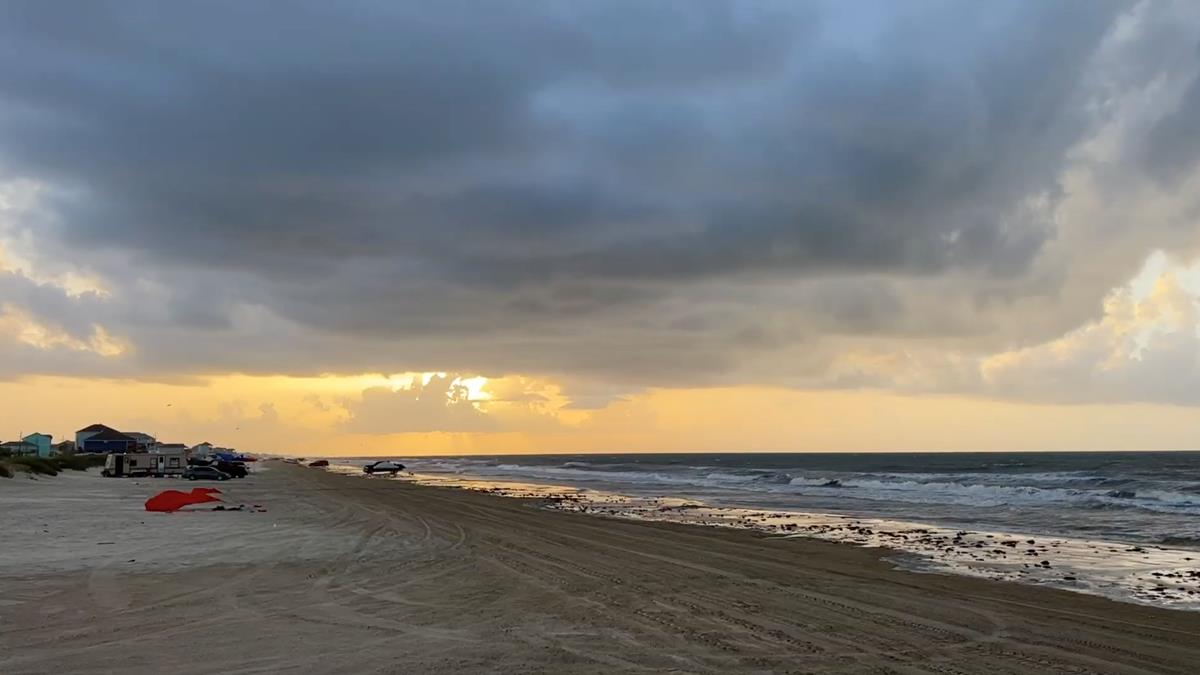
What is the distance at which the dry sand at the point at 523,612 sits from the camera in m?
8.96

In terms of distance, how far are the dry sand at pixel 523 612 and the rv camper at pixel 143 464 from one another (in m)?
51.1

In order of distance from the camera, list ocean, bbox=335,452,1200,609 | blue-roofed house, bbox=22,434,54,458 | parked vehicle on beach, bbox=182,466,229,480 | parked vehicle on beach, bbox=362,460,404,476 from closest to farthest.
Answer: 1. ocean, bbox=335,452,1200,609
2. parked vehicle on beach, bbox=182,466,229,480
3. parked vehicle on beach, bbox=362,460,404,476
4. blue-roofed house, bbox=22,434,54,458

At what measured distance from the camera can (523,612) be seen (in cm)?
1177

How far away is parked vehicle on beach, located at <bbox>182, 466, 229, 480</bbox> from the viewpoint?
63.7m

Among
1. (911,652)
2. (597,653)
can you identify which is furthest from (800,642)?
(597,653)

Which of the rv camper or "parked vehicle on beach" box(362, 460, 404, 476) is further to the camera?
"parked vehicle on beach" box(362, 460, 404, 476)

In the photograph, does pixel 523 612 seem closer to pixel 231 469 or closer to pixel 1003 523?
pixel 1003 523

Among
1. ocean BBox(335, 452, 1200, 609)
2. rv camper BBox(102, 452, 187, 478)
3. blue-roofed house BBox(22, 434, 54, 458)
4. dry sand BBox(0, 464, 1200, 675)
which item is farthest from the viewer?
blue-roofed house BBox(22, 434, 54, 458)

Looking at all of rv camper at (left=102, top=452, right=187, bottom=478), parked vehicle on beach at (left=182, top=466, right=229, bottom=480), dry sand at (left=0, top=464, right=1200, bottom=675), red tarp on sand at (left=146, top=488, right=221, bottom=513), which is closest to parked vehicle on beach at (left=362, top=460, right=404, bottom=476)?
rv camper at (left=102, top=452, right=187, bottom=478)

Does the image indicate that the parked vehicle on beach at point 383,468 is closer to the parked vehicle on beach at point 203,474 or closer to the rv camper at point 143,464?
the rv camper at point 143,464

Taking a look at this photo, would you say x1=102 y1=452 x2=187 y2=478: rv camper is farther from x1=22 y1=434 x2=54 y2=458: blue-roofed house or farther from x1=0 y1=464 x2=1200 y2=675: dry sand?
x1=22 y1=434 x2=54 y2=458: blue-roofed house

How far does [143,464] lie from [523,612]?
6668 centimetres

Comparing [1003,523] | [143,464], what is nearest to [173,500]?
[1003,523]

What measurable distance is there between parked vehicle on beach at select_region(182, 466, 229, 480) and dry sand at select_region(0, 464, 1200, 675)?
4519cm
